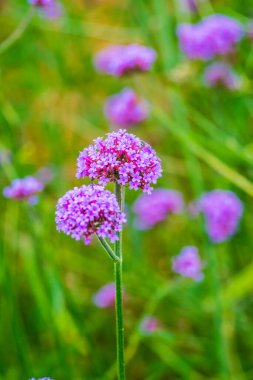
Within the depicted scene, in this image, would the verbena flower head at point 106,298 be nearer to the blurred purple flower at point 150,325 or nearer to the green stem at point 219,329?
the blurred purple flower at point 150,325

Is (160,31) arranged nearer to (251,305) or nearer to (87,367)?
(251,305)

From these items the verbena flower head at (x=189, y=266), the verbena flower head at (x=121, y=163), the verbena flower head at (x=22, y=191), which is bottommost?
the verbena flower head at (x=121, y=163)

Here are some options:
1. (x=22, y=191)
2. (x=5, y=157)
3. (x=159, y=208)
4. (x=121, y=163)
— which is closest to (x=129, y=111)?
(x=159, y=208)

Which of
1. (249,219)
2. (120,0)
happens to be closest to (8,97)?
(120,0)

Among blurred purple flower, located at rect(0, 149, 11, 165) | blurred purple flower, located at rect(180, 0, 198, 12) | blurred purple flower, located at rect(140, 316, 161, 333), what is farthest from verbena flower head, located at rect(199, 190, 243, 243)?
blurred purple flower, located at rect(180, 0, 198, 12)

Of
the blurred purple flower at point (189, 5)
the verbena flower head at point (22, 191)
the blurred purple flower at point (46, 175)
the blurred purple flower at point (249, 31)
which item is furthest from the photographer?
the blurred purple flower at point (189, 5)

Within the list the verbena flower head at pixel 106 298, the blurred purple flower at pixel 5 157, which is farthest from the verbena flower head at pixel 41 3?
the verbena flower head at pixel 106 298
